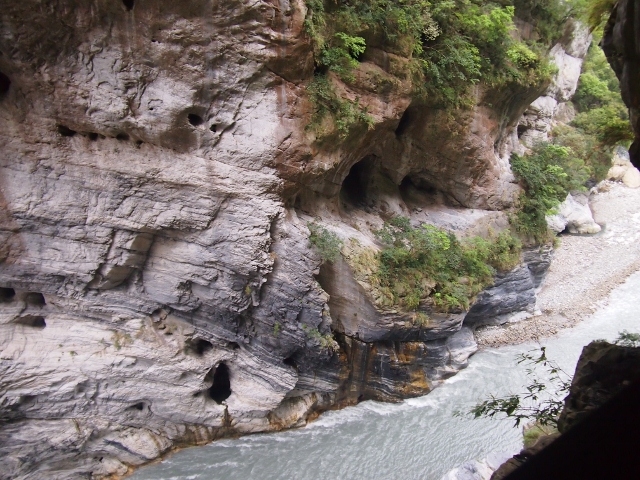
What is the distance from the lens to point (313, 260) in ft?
25.4

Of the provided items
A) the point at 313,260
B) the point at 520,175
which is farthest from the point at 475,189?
the point at 313,260

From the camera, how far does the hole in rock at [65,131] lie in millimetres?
6540

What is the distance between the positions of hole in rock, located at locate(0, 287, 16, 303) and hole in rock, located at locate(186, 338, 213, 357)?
322cm

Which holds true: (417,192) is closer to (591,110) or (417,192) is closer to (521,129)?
(521,129)

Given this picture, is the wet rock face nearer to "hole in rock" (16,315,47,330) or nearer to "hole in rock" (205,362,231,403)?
"hole in rock" (205,362,231,403)

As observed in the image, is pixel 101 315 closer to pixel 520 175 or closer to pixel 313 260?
pixel 313 260

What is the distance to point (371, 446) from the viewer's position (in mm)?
8469

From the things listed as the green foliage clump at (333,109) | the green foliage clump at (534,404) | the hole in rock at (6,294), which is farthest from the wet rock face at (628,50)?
the hole in rock at (6,294)

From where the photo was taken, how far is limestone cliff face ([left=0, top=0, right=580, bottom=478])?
240 inches

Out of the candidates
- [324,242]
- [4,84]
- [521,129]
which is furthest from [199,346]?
[521,129]

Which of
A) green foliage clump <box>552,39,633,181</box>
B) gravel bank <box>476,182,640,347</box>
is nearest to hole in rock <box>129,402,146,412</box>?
gravel bank <box>476,182,640,347</box>

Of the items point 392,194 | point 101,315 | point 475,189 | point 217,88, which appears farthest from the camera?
point 475,189

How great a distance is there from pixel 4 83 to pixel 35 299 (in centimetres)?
371

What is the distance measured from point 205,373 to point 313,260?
3135 millimetres
